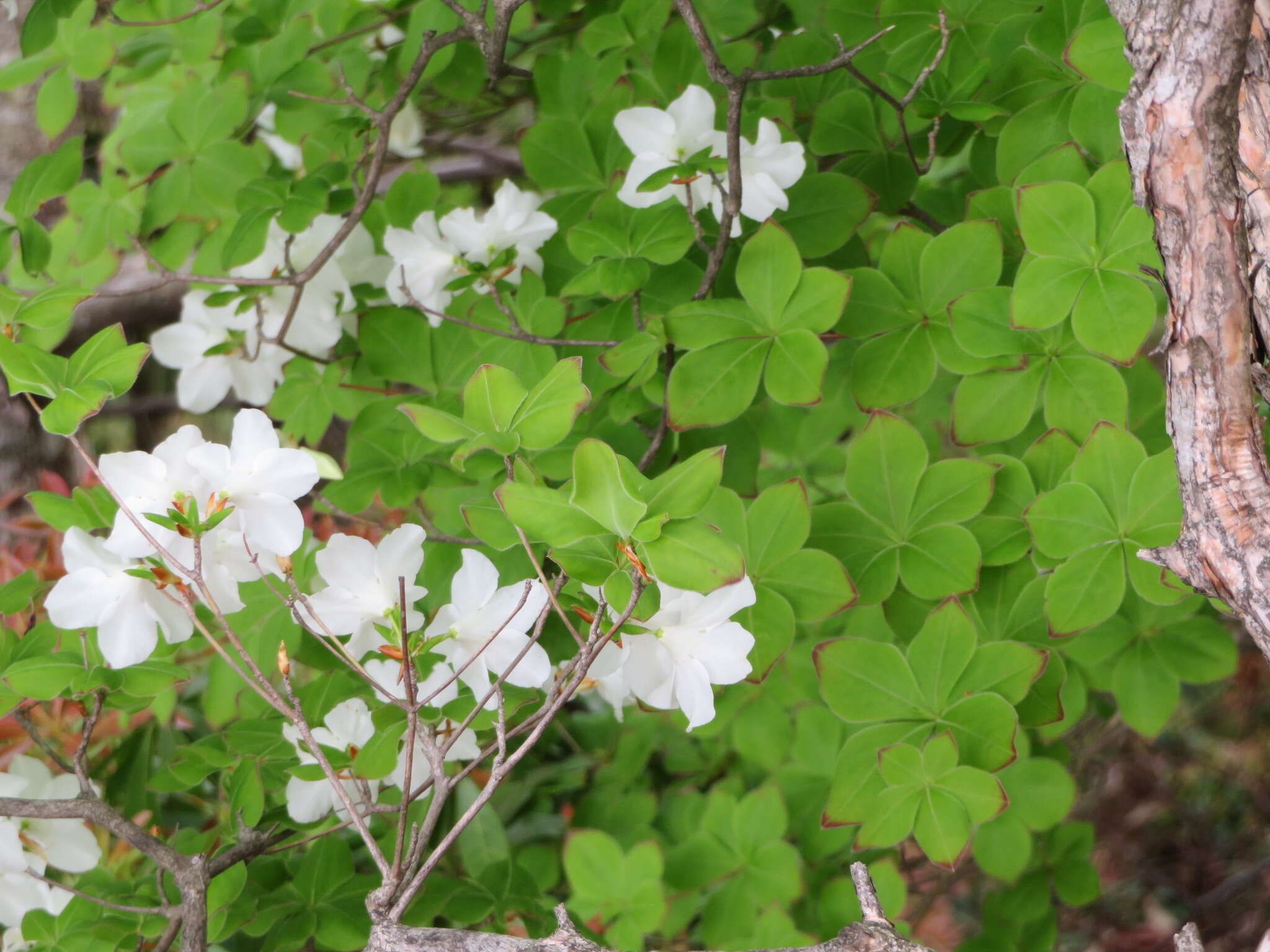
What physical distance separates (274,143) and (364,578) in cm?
125

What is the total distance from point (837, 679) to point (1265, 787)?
2.67 meters

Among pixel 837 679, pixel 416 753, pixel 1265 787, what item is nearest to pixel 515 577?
pixel 416 753

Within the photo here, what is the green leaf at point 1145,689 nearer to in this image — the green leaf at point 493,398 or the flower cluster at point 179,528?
the green leaf at point 493,398

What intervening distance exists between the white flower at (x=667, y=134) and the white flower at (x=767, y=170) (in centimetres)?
4

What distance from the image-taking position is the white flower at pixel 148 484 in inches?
26.6

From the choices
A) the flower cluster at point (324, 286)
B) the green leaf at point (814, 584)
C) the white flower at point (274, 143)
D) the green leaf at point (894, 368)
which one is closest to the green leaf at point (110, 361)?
the flower cluster at point (324, 286)

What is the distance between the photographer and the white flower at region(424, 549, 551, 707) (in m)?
0.73

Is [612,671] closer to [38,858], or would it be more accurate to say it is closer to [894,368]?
[894,368]

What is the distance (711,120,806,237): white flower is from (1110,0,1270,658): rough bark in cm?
35

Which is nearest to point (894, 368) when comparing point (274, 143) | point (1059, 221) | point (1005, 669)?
point (1059, 221)

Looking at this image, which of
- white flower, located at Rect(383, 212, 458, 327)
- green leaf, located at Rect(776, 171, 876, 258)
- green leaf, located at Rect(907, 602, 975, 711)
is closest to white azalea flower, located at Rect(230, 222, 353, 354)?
white flower, located at Rect(383, 212, 458, 327)

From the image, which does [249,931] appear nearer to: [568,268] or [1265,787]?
[568,268]

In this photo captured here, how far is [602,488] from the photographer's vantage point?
22.2 inches

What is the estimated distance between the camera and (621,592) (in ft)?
1.95
